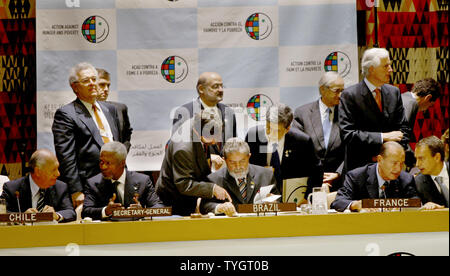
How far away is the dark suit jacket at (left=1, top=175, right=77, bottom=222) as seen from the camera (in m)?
4.27

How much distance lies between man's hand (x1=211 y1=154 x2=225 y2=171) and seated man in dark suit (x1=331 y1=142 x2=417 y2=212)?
0.91 metres

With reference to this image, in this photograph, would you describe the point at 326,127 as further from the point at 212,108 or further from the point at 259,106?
the point at 212,108

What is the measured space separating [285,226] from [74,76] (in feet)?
6.27

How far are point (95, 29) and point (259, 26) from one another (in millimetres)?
1237

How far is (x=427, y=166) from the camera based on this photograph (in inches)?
181

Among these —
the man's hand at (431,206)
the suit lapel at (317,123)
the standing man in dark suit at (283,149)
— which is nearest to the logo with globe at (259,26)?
the standing man in dark suit at (283,149)

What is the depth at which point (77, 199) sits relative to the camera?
4.42m

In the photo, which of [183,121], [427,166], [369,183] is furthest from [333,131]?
[183,121]

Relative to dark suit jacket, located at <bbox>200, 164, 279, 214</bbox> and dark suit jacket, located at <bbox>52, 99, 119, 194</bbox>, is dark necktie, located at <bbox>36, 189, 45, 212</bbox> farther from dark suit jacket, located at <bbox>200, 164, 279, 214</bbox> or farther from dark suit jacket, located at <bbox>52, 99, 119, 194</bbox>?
dark suit jacket, located at <bbox>200, 164, 279, 214</bbox>

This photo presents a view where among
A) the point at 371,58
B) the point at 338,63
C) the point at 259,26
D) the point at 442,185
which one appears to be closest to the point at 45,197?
the point at 259,26

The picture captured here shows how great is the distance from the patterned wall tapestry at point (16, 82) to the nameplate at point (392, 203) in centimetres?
252

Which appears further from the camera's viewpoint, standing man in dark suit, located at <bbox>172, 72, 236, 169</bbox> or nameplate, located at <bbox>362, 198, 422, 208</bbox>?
standing man in dark suit, located at <bbox>172, 72, 236, 169</bbox>

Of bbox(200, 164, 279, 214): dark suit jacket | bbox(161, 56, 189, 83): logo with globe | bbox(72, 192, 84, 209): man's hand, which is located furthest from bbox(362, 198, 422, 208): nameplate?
bbox(72, 192, 84, 209): man's hand
